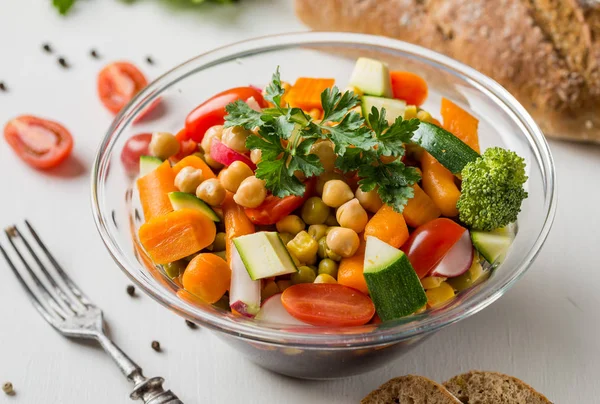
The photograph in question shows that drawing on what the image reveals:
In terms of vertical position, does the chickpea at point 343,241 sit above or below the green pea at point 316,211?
below

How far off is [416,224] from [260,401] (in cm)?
112

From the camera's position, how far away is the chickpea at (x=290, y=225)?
10.1ft

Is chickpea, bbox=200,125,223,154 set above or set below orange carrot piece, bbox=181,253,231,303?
above

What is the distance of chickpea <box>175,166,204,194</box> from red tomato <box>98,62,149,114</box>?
1.58 meters

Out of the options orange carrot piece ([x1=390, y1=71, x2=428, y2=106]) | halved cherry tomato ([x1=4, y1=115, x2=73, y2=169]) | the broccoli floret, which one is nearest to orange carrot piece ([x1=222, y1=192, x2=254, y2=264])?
the broccoli floret

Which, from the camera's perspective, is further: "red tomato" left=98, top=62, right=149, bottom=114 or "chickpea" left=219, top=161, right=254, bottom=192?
"red tomato" left=98, top=62, right=149, bottom=114

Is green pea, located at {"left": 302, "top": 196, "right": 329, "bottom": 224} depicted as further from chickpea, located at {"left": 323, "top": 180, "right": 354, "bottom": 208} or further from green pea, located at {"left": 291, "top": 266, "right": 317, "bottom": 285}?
green pea, located at {"left": 291, "top": 266, "right": 317, "bottom": 285}

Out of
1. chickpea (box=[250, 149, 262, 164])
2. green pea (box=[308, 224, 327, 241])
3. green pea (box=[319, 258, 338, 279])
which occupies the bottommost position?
green pea (box=[319, 258, 338, 279])

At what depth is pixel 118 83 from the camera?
4703mm

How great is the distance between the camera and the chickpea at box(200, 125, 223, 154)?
3.38 meters

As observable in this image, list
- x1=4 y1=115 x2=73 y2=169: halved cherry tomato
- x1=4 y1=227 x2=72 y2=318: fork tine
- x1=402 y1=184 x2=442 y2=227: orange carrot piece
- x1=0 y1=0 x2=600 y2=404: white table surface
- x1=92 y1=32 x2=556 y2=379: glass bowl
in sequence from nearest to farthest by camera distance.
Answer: x1=92 y1=32 x2=556 y2=379: glass bowl, x1=402 y1=184 x2=442 y2=227: orange carrot piece, x1=0 y1=0 x2=600 y2=404: white table surface, x1=4 y1=227 x2=72 y2=318: fork tine, x1=4 y1=115 x2=73 y2=169: halved cherry tomato

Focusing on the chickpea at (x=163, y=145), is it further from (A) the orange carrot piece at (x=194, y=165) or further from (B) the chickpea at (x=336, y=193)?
(B) the chickpea at (x=336, y=193)

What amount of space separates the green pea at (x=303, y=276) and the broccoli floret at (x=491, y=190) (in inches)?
26.3

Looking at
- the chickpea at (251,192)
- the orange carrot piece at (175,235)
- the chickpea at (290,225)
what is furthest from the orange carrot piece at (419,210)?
the orange carrot piece at (175,235)
